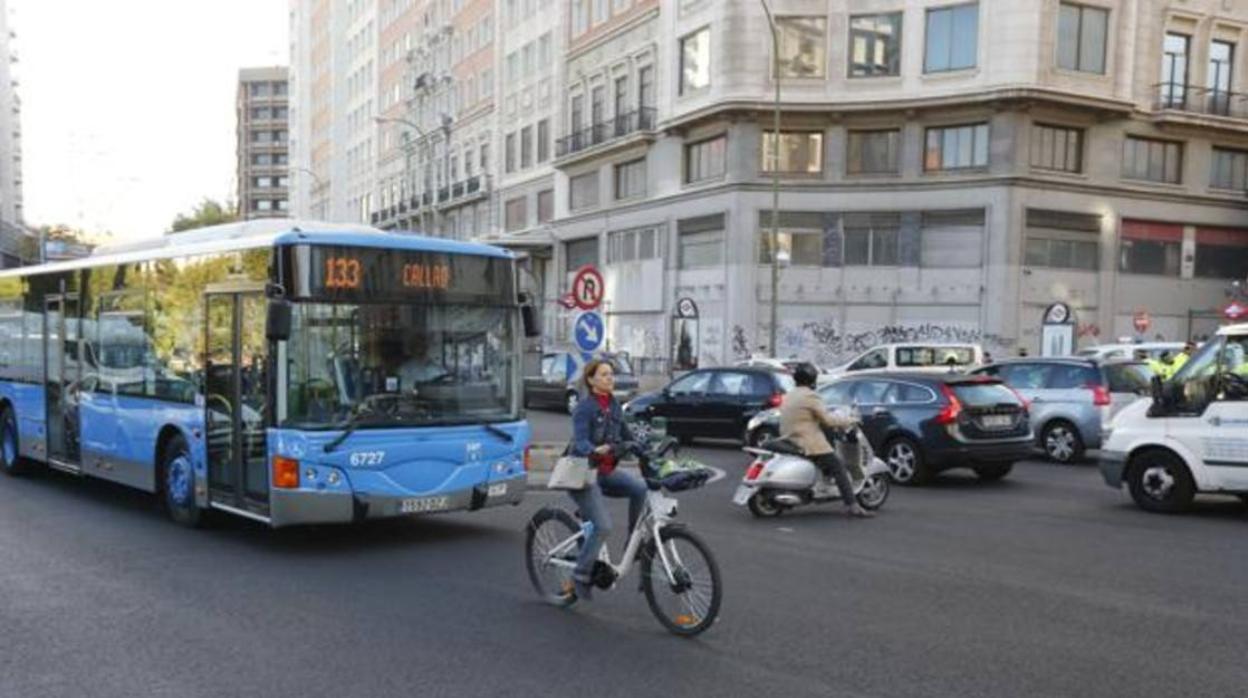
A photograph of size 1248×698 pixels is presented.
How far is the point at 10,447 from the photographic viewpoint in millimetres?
14094

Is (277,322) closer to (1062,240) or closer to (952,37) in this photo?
(952,37)

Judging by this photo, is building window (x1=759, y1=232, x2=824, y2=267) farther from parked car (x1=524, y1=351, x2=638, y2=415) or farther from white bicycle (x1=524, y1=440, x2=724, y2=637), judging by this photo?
white bicycle (x1=524, y1=440, x2=724, y2=637)

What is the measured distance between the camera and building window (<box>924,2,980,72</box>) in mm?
37125

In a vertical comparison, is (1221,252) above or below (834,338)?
above

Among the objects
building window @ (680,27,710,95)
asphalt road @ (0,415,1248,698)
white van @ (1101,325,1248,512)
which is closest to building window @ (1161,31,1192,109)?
building window @ (680,27,710,95)

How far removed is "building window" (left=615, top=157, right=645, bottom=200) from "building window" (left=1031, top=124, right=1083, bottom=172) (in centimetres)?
1593

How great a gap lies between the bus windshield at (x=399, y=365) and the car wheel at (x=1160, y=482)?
22.4 feet

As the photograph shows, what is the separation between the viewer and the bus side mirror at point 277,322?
27.0 feet

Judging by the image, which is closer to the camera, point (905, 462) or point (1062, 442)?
point (905, 462)

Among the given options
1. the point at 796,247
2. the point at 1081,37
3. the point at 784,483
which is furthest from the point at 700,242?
the point at 784,483

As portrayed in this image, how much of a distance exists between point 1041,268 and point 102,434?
109ft

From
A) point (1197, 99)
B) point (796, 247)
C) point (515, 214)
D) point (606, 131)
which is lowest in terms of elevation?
point (796, 247)

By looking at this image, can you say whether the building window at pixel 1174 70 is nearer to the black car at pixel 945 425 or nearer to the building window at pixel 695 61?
the building window at pixel 695 61

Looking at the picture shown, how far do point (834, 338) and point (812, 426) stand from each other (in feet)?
93.0
